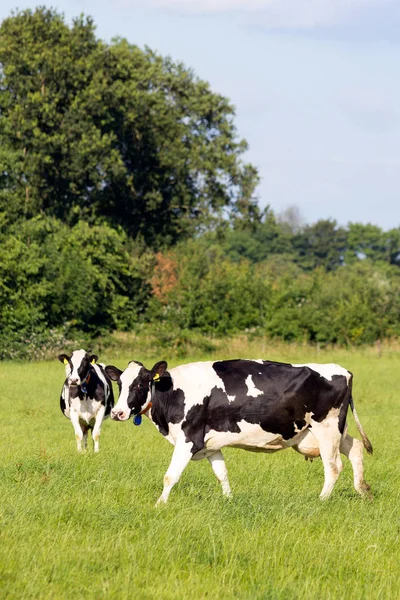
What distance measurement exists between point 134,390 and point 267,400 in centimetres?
149

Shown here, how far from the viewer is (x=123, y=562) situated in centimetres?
725

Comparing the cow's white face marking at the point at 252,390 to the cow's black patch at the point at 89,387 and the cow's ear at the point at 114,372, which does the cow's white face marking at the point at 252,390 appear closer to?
the cow's ear at the point at 114,372

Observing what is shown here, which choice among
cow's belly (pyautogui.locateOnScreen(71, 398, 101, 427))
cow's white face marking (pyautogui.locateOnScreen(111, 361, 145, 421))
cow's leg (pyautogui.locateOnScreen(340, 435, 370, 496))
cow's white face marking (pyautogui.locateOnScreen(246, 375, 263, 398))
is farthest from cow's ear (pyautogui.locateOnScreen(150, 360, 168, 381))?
cow's belly (pyautogui.locateOnScreen(71, 398, 101, 427))

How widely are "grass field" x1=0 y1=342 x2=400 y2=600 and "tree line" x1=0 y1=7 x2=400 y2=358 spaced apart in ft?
88.7

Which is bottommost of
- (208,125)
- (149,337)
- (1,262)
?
(149,337)

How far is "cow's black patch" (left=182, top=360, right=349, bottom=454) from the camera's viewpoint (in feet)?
34.4

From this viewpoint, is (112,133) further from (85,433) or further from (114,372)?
(114,372)

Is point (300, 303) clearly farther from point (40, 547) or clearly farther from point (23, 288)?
point (40, 547)

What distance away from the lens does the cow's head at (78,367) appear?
1522 cm

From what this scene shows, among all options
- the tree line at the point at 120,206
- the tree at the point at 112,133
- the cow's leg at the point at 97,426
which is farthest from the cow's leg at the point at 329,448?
the tree at the point at 112,133

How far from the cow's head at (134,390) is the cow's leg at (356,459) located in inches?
90.5

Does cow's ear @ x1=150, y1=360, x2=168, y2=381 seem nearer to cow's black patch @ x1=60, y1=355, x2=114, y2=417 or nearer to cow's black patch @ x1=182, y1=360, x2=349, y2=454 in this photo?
cow's black patch @ x1=182, y1=360, x2=349, y2=454

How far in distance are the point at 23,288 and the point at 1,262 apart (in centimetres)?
153

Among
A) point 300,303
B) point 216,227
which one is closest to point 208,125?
point 216,227
